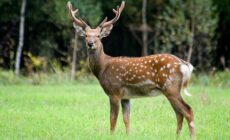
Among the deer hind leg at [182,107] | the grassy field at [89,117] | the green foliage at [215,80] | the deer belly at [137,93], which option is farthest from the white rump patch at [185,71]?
the green foliage at [215,80]

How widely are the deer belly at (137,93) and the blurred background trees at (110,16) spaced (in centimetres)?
1507

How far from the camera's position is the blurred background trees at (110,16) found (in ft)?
107

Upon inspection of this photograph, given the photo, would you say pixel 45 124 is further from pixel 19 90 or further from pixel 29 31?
pixel 29 31

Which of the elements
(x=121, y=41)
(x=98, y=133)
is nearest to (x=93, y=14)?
(x=121, y=41)

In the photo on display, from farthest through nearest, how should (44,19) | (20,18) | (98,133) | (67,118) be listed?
(44,19)
(20,18)
(67,118)
(98,133)

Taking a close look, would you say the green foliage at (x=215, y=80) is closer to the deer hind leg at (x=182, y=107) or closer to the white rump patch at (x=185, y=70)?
the white rump patch at (x=185, y=70)

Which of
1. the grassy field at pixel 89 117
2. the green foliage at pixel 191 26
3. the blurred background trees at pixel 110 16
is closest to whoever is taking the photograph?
the grassy field at pixel 89 117

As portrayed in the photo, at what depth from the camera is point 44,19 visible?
122 ft

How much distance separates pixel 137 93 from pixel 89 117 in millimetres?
2306

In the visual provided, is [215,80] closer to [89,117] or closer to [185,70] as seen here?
[89,117]

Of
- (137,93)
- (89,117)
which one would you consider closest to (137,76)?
(137,93)

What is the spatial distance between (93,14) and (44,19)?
591 cm

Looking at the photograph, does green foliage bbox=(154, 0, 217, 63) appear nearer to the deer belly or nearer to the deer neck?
the deer neck

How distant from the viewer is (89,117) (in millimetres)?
14766
